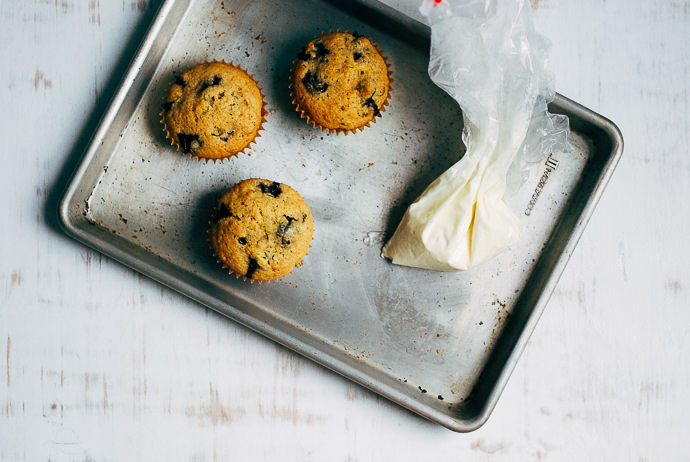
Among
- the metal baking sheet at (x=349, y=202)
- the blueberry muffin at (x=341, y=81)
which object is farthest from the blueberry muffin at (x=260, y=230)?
the blueberry muffin at (x=341, y=81)

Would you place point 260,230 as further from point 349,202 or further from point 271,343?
point 271,343

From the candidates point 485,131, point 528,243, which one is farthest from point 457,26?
point 528,243

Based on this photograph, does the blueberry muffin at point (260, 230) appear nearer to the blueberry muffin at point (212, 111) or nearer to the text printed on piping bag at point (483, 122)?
the blueberry muffin at point (212, 111)

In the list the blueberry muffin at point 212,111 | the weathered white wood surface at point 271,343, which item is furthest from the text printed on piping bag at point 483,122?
the blueberry muffin at point 212,111

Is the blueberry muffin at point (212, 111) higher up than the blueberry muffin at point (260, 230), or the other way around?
the blueberry muffin at point (212, 111)

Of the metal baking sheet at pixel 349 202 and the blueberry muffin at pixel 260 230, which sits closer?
the blueberry muffin at pixel 260 230

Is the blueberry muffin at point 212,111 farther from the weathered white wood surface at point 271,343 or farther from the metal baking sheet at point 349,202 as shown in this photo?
the weathered white wood surface at point 271,343
